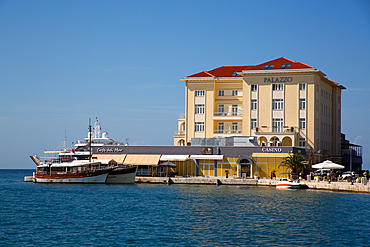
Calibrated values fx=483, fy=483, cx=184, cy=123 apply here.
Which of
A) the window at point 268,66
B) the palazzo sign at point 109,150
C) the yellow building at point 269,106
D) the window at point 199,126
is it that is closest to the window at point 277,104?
the yellow building at point 269,106

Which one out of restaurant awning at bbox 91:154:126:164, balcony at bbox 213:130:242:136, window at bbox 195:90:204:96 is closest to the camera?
restaurant awning at bbox 91:154:126:164

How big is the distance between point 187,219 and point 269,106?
1740 inches

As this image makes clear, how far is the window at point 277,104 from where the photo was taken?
244 ft

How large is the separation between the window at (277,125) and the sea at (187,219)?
24506mm

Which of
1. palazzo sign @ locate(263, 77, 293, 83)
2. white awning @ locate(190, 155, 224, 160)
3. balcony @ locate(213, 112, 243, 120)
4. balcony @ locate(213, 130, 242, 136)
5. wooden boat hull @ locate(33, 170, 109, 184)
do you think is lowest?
wooden boat hull @ locate(33, 170, 109, 184)

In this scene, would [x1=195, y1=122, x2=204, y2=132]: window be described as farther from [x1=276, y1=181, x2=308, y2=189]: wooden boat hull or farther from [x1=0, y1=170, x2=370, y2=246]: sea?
[x1=0, y1=170, x2=370, y2=246]: sea

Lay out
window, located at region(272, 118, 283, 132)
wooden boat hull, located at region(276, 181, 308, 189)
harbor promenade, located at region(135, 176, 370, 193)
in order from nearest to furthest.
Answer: harbor promenade, located at region(135, 176, 370, 193), wooden boat hull, located at region(276, 181, 308, 189), window, located at region(272, 118, 283, 132)

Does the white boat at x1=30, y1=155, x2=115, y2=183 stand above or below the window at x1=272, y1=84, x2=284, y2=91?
below

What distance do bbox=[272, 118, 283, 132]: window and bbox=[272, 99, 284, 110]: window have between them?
1.82 m

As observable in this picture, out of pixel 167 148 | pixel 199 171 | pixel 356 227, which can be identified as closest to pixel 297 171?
pixel 199 171

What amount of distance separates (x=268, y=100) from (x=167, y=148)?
686 inches

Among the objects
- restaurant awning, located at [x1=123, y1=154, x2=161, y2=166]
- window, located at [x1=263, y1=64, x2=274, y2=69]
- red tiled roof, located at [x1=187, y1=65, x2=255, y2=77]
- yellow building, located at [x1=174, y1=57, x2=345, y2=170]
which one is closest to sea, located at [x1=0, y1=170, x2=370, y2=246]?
restaurant awning, located at [x1=123, y1=154, x2=161, y2=166]

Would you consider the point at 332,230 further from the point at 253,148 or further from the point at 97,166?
the point at 97,166

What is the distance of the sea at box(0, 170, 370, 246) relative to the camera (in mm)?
26516
